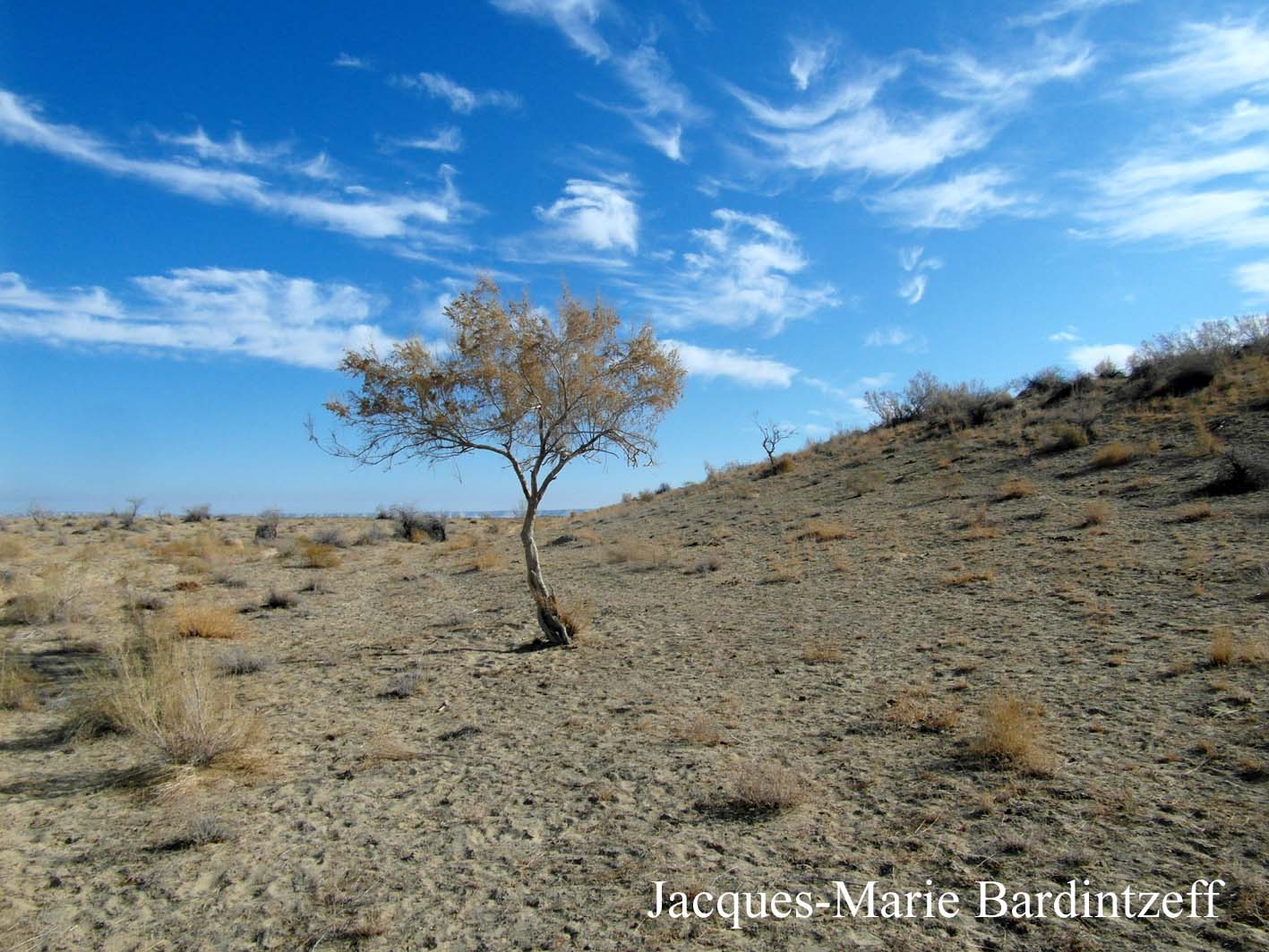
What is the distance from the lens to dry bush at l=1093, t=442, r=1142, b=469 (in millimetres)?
19562

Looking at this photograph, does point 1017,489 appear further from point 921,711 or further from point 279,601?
point 279,601

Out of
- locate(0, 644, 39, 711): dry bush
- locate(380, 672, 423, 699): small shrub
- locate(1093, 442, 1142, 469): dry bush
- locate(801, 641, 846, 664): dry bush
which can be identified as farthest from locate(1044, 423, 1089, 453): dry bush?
locate(0, 644, 39, 711): dry bush

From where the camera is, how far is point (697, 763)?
6410mm

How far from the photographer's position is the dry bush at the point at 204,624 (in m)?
12.6

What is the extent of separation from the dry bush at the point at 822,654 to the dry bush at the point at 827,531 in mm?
9415

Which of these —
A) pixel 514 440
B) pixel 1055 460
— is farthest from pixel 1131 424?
pixel 514 440

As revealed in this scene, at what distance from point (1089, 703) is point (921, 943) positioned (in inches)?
179

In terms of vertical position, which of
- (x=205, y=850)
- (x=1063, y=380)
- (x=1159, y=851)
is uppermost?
(x=1063, y=380)

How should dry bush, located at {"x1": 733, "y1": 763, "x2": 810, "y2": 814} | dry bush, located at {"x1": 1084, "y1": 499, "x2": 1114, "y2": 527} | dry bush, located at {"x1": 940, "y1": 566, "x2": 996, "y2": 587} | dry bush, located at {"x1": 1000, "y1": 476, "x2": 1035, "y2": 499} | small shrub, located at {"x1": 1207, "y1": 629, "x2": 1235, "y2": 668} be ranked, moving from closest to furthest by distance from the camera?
1. dry bush, located at {"x1": 733, "y1": 763, "x2": 810, "y2": 814}
2. small shrub, located at {"x1": 1207, "y1": 629, "x2": 1235, "y2": 668}
3. dry bush, located at {"x1": 940, "y1": 566, "x2": 996, "y2": 587}
4. dry bush, located at {"x1": 1084, "y1": 499, "x2": 1114, "y2": 527}
5. dry bush, located at {"x1": 1000, "y1": 476, "x2": 1035, "y2": 499}

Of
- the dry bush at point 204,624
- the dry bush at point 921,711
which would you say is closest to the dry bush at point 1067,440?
the dry bush at point 921,711

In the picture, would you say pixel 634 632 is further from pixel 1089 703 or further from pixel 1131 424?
pixel 1131 424

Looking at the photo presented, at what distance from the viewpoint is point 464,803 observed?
5.80 metres

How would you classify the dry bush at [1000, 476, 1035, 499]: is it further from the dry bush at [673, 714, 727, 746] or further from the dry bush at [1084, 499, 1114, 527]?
the dry bush at [673, 714, 727, 746]

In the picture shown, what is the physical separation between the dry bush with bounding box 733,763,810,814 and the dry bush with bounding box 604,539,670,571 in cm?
1437
